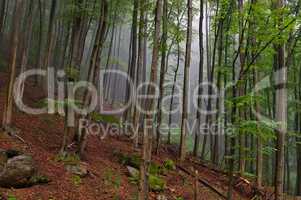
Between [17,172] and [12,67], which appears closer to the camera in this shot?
[17,172]

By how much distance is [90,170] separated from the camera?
10273 mm

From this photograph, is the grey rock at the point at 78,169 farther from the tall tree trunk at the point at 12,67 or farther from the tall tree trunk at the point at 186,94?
the tall tree trunk at the point at 186,94

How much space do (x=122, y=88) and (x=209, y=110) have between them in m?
36.2

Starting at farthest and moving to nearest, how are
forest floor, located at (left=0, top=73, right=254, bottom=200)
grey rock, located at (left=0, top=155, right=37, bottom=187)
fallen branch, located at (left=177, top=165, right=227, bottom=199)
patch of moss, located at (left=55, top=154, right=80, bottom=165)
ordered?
fallen branch, located at (left=177, top=165, right=227, bottom=199) < patch of moss, located at (left=55, top=154, right=80, bottom=165) < forest floor, located at (left=0, top=73, right=254, bottom=200) < grey rock, located at (left=0, top=155, right=37, bottom=187)

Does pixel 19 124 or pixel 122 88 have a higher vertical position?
pixel 122 88

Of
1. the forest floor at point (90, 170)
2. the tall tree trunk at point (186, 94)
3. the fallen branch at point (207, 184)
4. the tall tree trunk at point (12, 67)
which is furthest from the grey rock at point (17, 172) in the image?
the tall tree trunk at point (186, 94)

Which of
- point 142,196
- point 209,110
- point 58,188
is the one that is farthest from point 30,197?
point 209,110

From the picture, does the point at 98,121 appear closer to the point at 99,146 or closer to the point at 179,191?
the point at 99,146

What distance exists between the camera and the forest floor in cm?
848

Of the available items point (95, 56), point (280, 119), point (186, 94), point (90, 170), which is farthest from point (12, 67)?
point (280, 119)

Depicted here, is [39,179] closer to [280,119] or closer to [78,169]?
[78,169]

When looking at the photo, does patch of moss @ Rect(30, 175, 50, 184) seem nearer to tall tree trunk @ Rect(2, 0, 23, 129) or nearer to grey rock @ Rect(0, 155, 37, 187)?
grey rock @ Rect(0, 155, 37, 187)

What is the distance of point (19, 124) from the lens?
12.3 m

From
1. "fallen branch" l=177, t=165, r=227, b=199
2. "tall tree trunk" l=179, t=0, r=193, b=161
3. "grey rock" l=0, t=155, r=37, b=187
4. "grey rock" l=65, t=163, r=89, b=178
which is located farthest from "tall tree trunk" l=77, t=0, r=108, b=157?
"fallen branch" l=177, t=165, r=227, b=199
